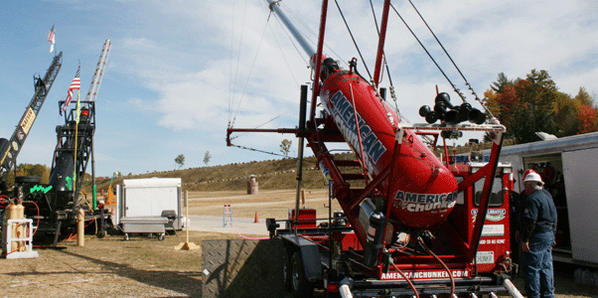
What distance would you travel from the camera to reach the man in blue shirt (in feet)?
20.0

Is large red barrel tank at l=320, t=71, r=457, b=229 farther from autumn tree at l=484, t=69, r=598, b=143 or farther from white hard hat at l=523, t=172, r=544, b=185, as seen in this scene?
autumn tree at l=484, t=69, r=598, b=143

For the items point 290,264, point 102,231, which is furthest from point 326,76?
point 102,231

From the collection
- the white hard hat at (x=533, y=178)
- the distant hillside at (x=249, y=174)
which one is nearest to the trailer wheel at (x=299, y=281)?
the white hard hat at (x=533, y=178)

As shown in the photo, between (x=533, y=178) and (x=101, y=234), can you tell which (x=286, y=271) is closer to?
(x=533, y=178)

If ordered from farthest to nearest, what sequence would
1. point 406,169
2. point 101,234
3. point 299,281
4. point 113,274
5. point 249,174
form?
1. point 249,174
2. point 101,234
3. point 113,274
4. point 299,281
5. point 406,169

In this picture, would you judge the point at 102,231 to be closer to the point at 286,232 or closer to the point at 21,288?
the point at 21,288

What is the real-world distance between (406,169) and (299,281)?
2.77 metres

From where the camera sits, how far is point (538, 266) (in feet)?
20.1

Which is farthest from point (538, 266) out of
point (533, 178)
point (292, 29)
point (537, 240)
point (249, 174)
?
point (249, 174)

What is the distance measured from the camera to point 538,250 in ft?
20.2

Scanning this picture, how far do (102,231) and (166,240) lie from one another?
3279mm

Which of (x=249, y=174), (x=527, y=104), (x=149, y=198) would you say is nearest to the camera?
(x=149, y=198)

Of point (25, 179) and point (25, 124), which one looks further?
point (25, 124)

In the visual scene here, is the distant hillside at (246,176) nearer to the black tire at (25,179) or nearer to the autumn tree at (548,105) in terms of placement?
the autumn tree at (548,105)
